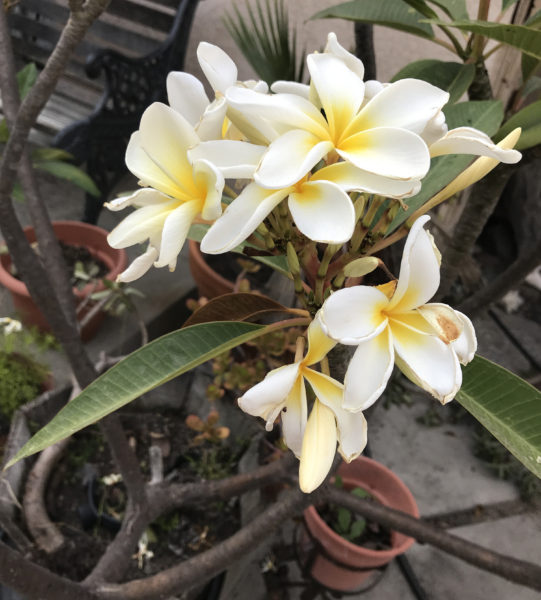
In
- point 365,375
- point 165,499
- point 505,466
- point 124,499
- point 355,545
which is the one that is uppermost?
point 365,375

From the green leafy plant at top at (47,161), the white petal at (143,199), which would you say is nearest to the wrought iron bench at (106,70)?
the green leafy plant at top at (47,161)

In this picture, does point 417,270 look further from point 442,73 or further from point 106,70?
point 106,70

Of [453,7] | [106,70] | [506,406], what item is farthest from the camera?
[106,70]

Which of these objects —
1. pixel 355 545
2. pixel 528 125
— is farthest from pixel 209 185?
pixel 355 545

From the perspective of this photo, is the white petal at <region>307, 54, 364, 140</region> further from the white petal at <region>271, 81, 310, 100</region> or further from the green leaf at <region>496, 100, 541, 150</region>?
the green leaf at <region>496, 100, 541, 150</region>

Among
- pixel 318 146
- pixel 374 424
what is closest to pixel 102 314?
pixel 374 424

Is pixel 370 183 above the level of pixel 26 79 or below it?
above

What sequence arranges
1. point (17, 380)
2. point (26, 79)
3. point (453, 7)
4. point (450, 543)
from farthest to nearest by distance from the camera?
point (26, 79), point (17, 380), point (450, 543), point (453, 7)
